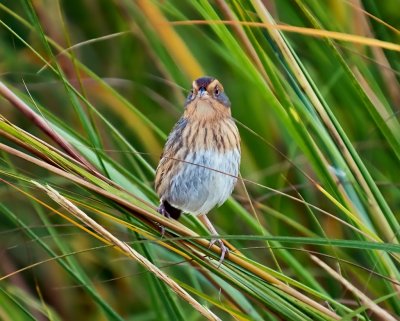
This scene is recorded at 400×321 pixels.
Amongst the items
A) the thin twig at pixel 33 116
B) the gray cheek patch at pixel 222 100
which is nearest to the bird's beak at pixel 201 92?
the gray cheek patch at pixel 222 100

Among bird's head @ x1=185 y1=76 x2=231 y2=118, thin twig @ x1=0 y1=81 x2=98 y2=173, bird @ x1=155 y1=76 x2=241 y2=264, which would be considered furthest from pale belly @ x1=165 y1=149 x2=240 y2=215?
thin twig @ x1=0 y1=81 x2=98 y2=173

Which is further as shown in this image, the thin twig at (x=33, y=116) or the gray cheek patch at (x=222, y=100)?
the gray cheek patch at (x=222, y=100)

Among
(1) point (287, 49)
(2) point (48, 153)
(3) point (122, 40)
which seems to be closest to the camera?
(2) point (48, 153)

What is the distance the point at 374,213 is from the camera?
199cm

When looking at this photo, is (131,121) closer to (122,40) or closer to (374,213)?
(122,40)

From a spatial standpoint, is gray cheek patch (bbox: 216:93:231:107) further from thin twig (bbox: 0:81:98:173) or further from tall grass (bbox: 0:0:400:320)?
thin twig (bbox: 0:81:98:173)

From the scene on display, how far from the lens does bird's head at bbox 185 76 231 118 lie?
2.94 meters

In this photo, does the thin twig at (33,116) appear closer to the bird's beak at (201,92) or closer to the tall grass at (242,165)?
the tall grass at (242,165)

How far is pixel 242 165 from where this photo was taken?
3.51 metres

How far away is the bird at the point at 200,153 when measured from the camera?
2920 mm

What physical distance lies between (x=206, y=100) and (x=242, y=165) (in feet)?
1.89

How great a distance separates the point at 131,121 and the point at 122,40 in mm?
427

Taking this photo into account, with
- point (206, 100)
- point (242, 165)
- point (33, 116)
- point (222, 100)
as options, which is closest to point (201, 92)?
point (206, 100)

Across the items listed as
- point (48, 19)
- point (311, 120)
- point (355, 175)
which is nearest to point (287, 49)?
point (311, 120)
